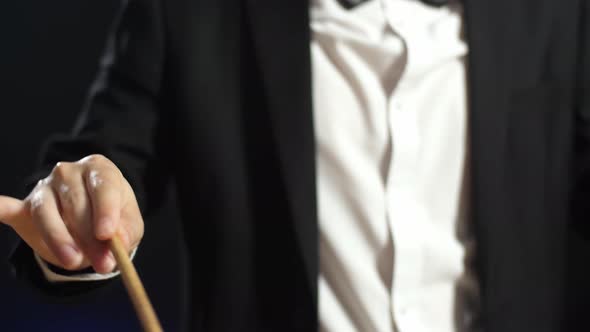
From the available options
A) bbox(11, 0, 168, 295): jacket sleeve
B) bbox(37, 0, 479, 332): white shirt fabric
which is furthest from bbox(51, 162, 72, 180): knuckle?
bbox(37, 0, 479, 332): white shirt fabric

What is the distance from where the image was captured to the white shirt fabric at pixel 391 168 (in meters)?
0.67

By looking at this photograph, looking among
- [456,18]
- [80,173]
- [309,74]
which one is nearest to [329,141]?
[309,74]

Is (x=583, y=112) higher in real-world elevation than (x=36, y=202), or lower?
lower

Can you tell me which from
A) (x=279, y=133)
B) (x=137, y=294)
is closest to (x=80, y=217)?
(x=137, y=294)

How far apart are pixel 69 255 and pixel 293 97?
288 millimetres

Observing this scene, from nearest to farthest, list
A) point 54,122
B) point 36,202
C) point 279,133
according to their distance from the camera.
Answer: point 36,202 → point 279,133 → point 54,122

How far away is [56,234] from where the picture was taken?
0.44m

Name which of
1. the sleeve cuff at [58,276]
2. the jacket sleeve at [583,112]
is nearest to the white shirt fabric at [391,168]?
the jacket sleeve at [583,112]

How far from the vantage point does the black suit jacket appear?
0.66m

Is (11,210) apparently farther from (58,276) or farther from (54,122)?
(54,122)

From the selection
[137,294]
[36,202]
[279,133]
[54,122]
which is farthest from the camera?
[54,122]

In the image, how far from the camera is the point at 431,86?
682 mm

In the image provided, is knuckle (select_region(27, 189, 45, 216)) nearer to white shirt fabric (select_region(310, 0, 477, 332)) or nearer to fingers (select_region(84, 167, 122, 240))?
fingers (select_region(84, 167, 122, 240))

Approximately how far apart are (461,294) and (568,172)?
16cm
